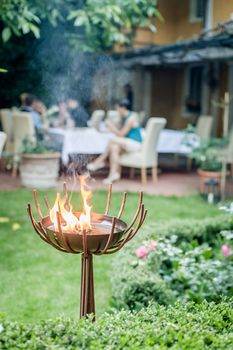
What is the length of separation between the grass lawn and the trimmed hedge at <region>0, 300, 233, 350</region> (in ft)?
5.72

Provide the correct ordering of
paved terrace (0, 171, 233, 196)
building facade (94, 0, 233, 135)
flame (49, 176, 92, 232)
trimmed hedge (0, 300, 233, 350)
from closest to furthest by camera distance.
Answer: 1. trimmed hedge (0, 300, 233, 350)
2. flame (49, 176, 92, 232)
3. paved terrace (0, 171, 233, 196)
4. building facade (94, 0, 233, 135)

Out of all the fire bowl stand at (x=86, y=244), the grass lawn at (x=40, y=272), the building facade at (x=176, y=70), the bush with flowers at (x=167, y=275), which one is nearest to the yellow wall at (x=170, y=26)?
the building facade at (x=176, y=70)

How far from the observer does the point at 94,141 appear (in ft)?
31.1

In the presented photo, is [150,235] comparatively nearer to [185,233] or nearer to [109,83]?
[185,233]

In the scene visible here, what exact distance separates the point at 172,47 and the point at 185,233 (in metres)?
6.94

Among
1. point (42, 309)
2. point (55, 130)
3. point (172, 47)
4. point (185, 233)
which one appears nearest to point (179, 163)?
point (172, 47)

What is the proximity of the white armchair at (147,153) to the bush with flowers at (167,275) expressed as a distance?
176 inches

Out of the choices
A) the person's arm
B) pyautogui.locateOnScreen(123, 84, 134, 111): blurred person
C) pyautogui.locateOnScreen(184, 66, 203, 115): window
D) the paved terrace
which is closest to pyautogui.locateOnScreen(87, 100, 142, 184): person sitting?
the person's arm

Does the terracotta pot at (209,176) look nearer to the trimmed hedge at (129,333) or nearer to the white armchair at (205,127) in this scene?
the white armchair at (205,127)

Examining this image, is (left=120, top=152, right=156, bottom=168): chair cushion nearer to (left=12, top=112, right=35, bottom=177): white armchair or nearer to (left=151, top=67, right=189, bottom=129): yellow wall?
(left=12, top=112, right=35, bottom=177): white armchair

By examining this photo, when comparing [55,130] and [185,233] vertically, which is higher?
[55,130]

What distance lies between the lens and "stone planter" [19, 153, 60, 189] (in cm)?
836

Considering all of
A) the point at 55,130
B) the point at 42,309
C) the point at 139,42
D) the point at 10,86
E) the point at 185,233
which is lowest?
the point at 42,309

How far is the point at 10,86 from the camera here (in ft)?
47.4
